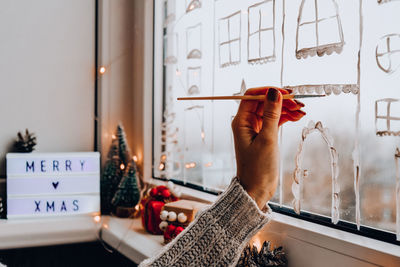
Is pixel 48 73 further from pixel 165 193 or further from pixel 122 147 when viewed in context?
pixel 165 193

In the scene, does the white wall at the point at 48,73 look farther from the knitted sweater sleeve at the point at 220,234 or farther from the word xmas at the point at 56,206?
the knitted sweater sleeve at the point at 220,234

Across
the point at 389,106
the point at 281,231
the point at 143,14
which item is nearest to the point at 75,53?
the point at 143,14

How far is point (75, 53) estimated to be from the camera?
70.3 inches

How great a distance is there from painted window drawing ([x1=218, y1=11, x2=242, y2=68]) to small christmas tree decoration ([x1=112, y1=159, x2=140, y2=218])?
1.94 ft

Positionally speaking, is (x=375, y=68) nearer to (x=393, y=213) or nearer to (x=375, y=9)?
(x=375, y=9)

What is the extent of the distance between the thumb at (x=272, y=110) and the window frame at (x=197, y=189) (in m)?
0.34

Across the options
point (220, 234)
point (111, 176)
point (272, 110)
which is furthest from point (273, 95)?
point (111, 176)

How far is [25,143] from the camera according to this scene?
161cm

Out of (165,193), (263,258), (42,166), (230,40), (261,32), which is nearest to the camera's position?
(263,258)

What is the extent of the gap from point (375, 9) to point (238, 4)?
508 mm

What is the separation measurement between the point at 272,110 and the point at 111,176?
3.93 feet

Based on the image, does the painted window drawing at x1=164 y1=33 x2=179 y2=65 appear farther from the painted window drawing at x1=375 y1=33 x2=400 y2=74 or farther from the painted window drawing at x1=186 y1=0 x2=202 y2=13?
the painted window drawing at x1=375 y1=33 x2=400 y2=74

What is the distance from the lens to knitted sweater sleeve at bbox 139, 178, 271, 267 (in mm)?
618

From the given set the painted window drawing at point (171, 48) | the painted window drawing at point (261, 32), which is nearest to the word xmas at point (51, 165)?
the painted window drawing at point (171, 48)
